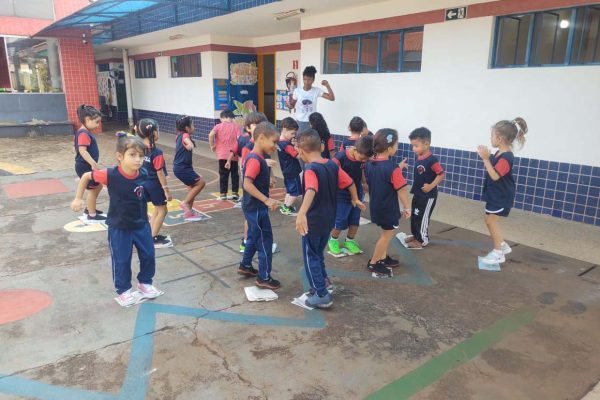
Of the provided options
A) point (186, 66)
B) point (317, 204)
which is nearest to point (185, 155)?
point (317, 204)

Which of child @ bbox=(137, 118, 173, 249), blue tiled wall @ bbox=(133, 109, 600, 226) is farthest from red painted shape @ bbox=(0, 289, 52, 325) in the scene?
blue tiled wall @ bbox=(133, 109, 600, 226)

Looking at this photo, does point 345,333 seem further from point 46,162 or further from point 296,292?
point 46,162

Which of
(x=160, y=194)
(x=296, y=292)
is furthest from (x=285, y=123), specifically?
(x=296, y=292)

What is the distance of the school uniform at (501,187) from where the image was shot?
423 centimetres

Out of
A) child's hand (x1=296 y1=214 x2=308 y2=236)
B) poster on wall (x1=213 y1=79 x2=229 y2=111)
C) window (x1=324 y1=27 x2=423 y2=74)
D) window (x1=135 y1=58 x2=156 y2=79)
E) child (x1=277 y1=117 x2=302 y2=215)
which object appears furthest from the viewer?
window (x1=135 y1=58 x2=156 y2=79)

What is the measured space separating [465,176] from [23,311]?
6.15 m

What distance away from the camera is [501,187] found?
14.2 feet

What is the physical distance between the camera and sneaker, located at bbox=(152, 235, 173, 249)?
4922 millimetres

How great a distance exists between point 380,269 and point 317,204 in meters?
1.25

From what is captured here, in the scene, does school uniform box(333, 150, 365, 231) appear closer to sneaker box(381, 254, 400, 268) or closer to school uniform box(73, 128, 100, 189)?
sneaker box(381, 254, 400, 268)

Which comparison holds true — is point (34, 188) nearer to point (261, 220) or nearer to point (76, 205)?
point (76, 205)

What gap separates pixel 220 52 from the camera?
12812mm

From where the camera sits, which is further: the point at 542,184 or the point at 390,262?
the point at 542,184

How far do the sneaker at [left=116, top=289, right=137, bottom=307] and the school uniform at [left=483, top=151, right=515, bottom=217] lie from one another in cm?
357
